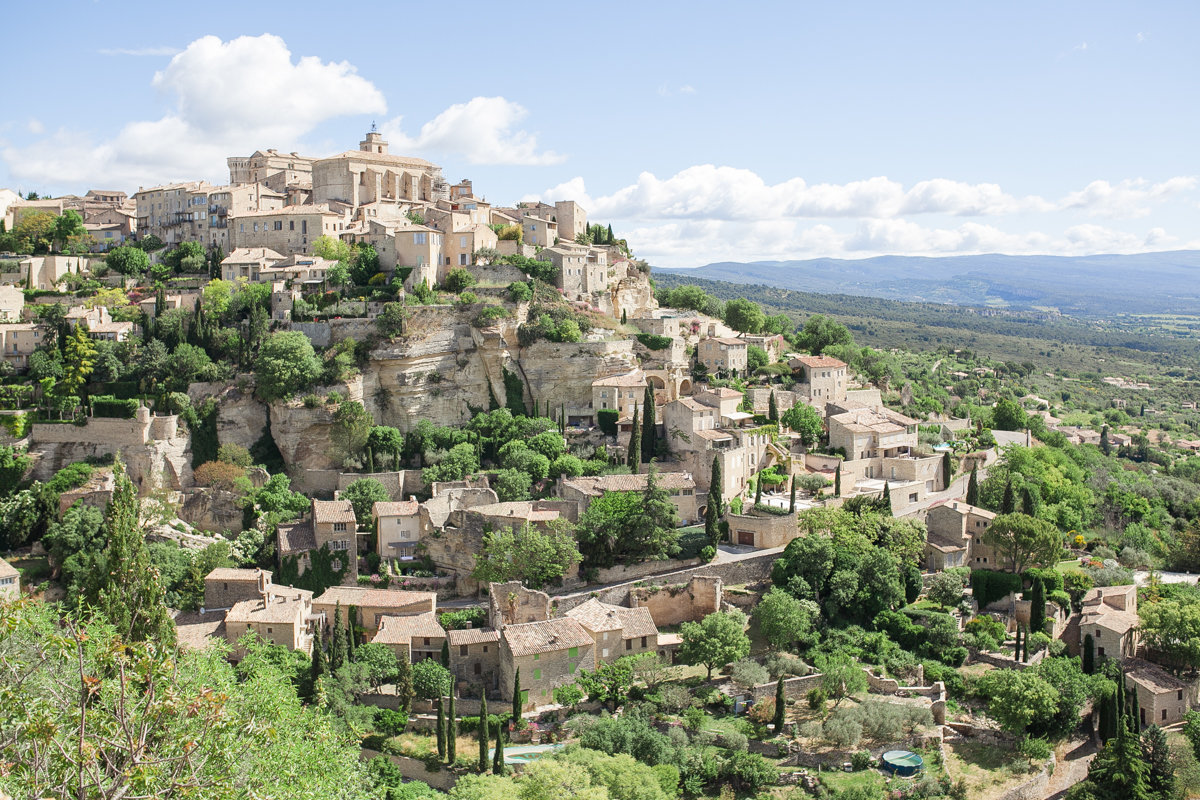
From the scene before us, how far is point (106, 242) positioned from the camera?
Result: 6122cm

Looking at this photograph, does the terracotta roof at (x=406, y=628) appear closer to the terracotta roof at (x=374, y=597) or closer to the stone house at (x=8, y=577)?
the terracotta roof at (x=374, y=597)

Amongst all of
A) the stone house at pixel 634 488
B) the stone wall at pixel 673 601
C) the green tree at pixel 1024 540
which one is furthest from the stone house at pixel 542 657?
the green tree at pixel 1024 540

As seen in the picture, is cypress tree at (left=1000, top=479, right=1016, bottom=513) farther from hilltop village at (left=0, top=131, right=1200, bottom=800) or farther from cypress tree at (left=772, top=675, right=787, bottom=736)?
cypress tree at (left=772, top=675, right=787, bottom=736)

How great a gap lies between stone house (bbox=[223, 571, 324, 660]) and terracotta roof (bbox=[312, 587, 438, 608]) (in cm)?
78

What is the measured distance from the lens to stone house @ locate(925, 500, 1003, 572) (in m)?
40.5

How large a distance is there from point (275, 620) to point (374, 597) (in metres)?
3.71

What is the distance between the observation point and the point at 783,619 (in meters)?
34.6

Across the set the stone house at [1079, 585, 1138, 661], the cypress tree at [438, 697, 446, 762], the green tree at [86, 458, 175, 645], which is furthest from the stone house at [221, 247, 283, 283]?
the stone house at [1079, 585, 1138, 661]

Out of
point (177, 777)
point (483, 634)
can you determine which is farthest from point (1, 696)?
point (483, 634)

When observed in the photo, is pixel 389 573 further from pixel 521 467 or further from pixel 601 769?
pixel 601 769

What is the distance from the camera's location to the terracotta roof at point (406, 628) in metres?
34.4

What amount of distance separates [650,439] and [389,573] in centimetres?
1328

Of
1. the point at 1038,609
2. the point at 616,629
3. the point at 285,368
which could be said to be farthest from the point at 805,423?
the point at 285,368

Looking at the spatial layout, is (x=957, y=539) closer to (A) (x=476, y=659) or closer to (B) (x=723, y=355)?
(B) (x=723, y=355)
